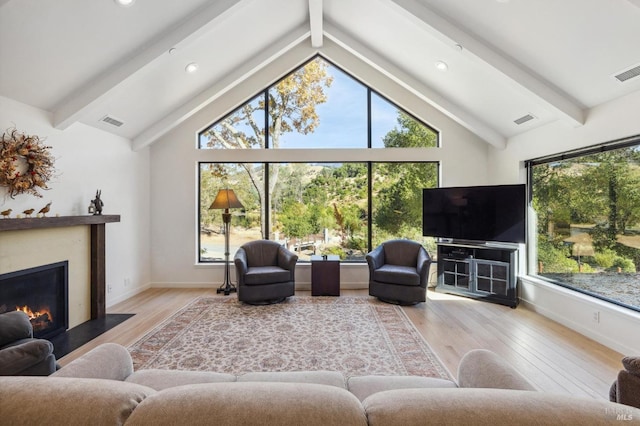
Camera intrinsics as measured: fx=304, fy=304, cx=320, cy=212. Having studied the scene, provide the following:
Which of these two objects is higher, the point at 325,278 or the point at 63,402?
the point at 63,402

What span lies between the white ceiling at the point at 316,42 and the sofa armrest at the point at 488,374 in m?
2.94

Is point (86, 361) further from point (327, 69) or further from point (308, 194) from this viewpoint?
point (327, 69)

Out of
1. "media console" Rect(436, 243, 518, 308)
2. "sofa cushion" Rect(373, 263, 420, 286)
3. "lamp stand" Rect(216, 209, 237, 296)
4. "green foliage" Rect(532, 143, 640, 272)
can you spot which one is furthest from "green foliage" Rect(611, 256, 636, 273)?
"lamp stand" Rect(216, 209, 237, 296)

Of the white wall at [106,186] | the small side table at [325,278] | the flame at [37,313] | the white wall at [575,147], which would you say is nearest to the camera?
Answer: the white wall at [575,147]

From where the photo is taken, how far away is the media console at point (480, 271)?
14.1 feet

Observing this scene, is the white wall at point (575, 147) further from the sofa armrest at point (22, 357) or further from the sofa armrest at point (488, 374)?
the sofa armrest at point (22, 357)

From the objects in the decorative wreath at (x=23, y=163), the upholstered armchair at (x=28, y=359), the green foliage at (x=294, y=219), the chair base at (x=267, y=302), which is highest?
the decorative wreath at (x=23, y=163)

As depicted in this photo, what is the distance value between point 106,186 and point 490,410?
496 cm

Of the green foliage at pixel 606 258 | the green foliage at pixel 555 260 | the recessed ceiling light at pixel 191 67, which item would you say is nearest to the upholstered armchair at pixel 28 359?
the recessed ceiling light at pixel 191 67

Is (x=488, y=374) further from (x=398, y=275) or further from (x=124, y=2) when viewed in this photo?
(x=124, y=2)

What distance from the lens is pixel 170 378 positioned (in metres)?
1.61

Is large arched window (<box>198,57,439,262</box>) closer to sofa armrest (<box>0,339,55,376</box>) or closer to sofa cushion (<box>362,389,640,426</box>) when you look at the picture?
sofa armrest (<box>0,339,55,376</box>)

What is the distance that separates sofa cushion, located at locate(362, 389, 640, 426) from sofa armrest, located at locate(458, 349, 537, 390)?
0.54 m

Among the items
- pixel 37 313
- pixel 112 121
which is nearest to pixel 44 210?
pixel 37 313
